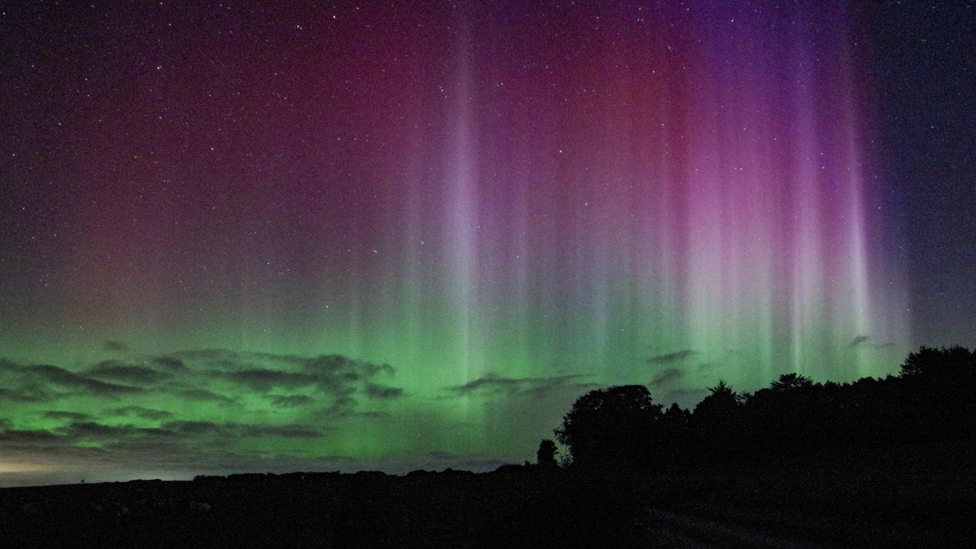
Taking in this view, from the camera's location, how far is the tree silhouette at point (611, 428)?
88.0 m

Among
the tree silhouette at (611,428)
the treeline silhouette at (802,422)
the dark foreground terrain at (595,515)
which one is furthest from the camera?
the tree silhouette at (611,428)

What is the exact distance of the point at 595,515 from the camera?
1238cm

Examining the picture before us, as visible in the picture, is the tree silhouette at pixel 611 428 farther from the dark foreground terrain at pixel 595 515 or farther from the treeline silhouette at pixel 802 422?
the dark foreground terrain at pixel 595 515

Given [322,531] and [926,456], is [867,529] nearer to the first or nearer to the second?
[322,531]

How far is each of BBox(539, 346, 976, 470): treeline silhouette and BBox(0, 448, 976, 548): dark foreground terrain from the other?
3786mm

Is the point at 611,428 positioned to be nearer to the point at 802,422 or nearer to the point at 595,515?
the point at 802,422

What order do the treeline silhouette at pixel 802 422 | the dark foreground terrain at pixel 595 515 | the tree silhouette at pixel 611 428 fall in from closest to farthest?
the dark foreground terrain at pixel 595 515 → the treeline silhouette at pixel 802 422 → the tree silhouette at pixel 611 428

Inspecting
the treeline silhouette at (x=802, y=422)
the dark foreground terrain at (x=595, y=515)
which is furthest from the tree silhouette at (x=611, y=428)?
the dark foreground terrain at (x=595, y=515)

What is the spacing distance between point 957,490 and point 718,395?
67165mm

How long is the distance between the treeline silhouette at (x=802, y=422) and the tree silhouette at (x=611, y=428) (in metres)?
0.18

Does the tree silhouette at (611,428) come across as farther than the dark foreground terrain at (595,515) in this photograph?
Yes

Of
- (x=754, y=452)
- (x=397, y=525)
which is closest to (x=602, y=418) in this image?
(x=754, y=452)

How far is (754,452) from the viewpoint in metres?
71.6

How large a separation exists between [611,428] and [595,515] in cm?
8451
